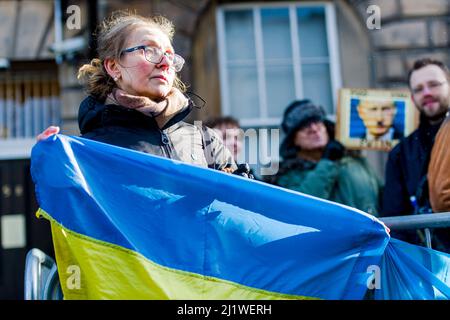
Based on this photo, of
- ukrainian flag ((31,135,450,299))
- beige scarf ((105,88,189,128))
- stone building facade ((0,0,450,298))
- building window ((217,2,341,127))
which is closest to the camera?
ukrainian flag ((31,135,450,299))

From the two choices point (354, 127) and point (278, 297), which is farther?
point (354, 127)

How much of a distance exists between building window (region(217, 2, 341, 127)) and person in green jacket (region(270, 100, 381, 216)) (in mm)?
2392

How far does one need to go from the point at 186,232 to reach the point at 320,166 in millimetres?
2295

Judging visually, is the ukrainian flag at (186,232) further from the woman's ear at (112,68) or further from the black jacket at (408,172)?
the black jacket at (408,172)

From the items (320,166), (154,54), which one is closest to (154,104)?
(154,54)

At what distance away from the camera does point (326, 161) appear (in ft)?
17.1

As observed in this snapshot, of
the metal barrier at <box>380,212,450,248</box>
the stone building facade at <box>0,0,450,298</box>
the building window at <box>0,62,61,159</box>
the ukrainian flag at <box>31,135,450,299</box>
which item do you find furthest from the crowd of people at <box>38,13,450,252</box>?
the building window at <box>0,62,61,159</box>

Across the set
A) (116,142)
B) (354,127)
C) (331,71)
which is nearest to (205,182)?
(116,142)

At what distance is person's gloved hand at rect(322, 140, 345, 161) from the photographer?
5402 mm

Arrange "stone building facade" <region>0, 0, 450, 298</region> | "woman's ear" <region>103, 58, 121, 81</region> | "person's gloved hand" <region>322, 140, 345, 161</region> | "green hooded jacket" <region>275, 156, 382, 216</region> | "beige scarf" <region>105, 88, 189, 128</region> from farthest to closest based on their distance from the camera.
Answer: "stone building facade" <region>0, 0, 450, 298</region>, "person's gloved hand" <region>322, 140, 345, 161</region>, "green hooded jacket" <region>275, 156, 382, 216</region>, "woman's ear" <region>103, 58, 121, 81</region>, "beige scarf" <region>105, 88, 189, 128</region>

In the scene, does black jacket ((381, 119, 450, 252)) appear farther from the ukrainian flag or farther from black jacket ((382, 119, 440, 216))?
the ukrainian flag

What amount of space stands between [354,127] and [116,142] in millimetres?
2853
